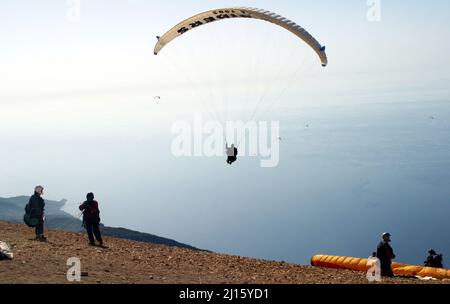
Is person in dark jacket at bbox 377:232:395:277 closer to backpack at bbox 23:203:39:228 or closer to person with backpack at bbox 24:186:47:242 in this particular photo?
person with backpack at bbox 24:186:47:242

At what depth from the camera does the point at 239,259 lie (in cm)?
2103

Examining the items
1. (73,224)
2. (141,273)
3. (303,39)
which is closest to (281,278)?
(141,273)

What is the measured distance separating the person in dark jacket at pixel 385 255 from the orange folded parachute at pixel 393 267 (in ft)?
5.07

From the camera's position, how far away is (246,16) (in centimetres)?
2541

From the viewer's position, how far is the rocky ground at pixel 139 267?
14.4m

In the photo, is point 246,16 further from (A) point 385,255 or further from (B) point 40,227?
(B) point 40,227

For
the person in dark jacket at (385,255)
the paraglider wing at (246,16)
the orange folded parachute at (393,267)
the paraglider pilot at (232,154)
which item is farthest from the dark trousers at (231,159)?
the person in dark jacket at (385,255)

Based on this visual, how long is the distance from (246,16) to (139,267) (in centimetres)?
1539

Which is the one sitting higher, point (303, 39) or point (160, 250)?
point (303, 39)

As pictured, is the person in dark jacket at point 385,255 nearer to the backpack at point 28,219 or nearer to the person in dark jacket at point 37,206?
the person in dark jacket at point 37,206

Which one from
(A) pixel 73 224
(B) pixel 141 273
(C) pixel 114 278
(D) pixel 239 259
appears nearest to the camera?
(C) pixel 114 278

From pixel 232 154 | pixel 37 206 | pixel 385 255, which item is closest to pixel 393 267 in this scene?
pixel 385 255
